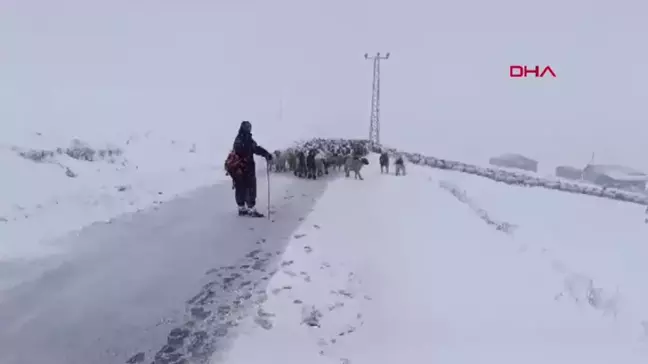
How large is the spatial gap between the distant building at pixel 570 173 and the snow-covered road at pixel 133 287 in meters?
67.3

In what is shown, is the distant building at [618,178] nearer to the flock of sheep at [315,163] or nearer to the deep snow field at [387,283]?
the flock of sheep at [315,163]

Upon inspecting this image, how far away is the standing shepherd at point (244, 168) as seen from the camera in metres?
10.8

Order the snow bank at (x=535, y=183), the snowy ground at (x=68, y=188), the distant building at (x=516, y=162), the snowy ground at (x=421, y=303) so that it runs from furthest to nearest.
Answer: the distant building at (x=516, y=162)
the snow bank at (x=535, y=183)
the snowy ground at (x=68, y=188)
the snowy ground at (x=421, y=303)

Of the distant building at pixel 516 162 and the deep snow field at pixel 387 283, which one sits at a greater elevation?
the deep snow field at pixel 387 283

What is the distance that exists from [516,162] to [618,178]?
15927mm

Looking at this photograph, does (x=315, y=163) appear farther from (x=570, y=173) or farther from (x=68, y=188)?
(x=570, y=173)

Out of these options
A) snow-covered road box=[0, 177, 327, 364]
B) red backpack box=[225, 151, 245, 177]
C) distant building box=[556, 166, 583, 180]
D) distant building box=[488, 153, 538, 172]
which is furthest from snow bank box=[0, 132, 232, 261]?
distant building box=[488, 153, 538, 172]

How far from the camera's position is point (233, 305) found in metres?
5.62

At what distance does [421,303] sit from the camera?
5926mm

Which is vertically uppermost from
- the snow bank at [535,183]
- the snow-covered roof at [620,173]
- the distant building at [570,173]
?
the snow bank at [535,183]

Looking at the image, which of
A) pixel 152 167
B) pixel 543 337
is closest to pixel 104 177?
pixel 152 167

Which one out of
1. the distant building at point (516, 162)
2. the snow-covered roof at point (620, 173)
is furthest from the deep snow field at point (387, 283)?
the distant building at point (516, 162)

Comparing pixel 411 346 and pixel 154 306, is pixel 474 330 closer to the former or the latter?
pixel 411 346

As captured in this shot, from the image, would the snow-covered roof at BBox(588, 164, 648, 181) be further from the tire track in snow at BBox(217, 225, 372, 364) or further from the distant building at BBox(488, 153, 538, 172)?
the tire track in snow at BBox(217, 225, 372, 364)
